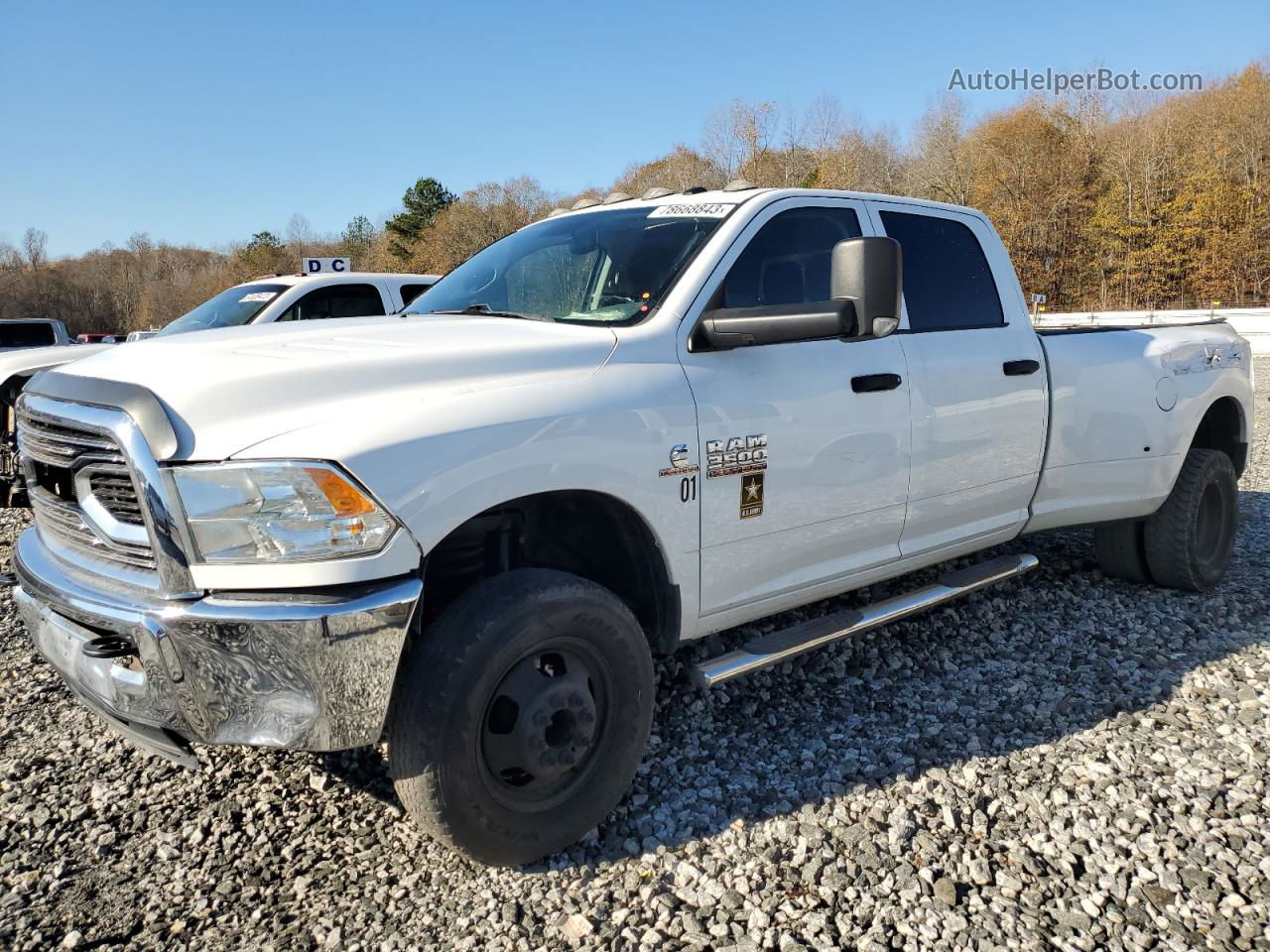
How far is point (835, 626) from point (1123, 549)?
2541 millimetres

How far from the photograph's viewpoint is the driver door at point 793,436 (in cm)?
290

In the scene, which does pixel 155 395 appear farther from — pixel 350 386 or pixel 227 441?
pixel 350 386

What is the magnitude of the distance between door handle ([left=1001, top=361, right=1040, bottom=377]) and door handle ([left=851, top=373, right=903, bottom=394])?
78 cm

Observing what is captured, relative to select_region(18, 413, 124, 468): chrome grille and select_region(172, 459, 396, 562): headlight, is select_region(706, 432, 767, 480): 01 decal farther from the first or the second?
select_region(18, 413, 124, 468): chrome grille

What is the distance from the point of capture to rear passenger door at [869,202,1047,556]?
3.60 m

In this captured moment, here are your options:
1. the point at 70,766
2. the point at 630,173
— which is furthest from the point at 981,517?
the point at 630,173

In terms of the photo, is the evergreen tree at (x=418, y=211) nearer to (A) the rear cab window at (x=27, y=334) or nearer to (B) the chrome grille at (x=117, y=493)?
(A) the rear cab window at (x=27, y=334)

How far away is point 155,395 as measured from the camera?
2.22 meters

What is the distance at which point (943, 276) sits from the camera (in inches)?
155

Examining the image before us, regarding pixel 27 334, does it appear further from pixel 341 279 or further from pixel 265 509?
pixel 265 509

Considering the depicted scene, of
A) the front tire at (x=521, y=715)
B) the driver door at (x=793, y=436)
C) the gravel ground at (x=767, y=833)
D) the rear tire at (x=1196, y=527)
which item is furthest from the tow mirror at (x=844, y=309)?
the rear tire at (x=1196, y=527)

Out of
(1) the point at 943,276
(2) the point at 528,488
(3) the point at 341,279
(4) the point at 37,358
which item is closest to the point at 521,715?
(2) the point at 528,488

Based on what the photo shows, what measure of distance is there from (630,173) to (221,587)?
62.1 metres

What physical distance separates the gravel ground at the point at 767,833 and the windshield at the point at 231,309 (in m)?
4.57
